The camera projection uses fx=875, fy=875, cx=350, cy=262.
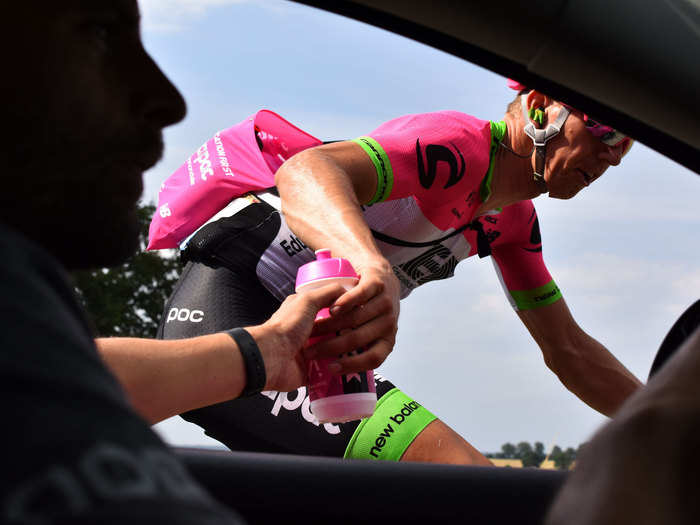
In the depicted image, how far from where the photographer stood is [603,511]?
22.0 inches

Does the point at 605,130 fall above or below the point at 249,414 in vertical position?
above

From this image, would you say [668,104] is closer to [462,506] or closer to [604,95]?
[604,95]

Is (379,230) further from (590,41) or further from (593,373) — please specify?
(590,41)

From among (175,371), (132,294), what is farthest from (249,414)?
(132,294)

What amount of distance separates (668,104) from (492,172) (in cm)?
182

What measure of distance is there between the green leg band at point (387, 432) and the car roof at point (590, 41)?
5.06 ft

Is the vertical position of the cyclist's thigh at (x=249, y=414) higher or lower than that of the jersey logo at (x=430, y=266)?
lower

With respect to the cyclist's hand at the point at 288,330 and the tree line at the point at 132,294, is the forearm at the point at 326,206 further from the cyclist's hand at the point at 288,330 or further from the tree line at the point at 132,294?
the tree line at the point at 132,294

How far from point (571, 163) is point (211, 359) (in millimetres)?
1585

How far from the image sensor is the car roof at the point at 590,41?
100 cm

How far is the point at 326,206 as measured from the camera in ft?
7.23

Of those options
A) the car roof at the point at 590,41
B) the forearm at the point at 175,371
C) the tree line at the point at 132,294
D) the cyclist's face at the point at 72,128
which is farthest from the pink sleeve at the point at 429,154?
the tree line at the point at 132,294

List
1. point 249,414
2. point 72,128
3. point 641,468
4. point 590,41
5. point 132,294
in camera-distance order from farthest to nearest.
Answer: point 132,294
point 249,414
point 590,41
point 72,128
point 641,468

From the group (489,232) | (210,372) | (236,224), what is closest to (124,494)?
(210,372)
